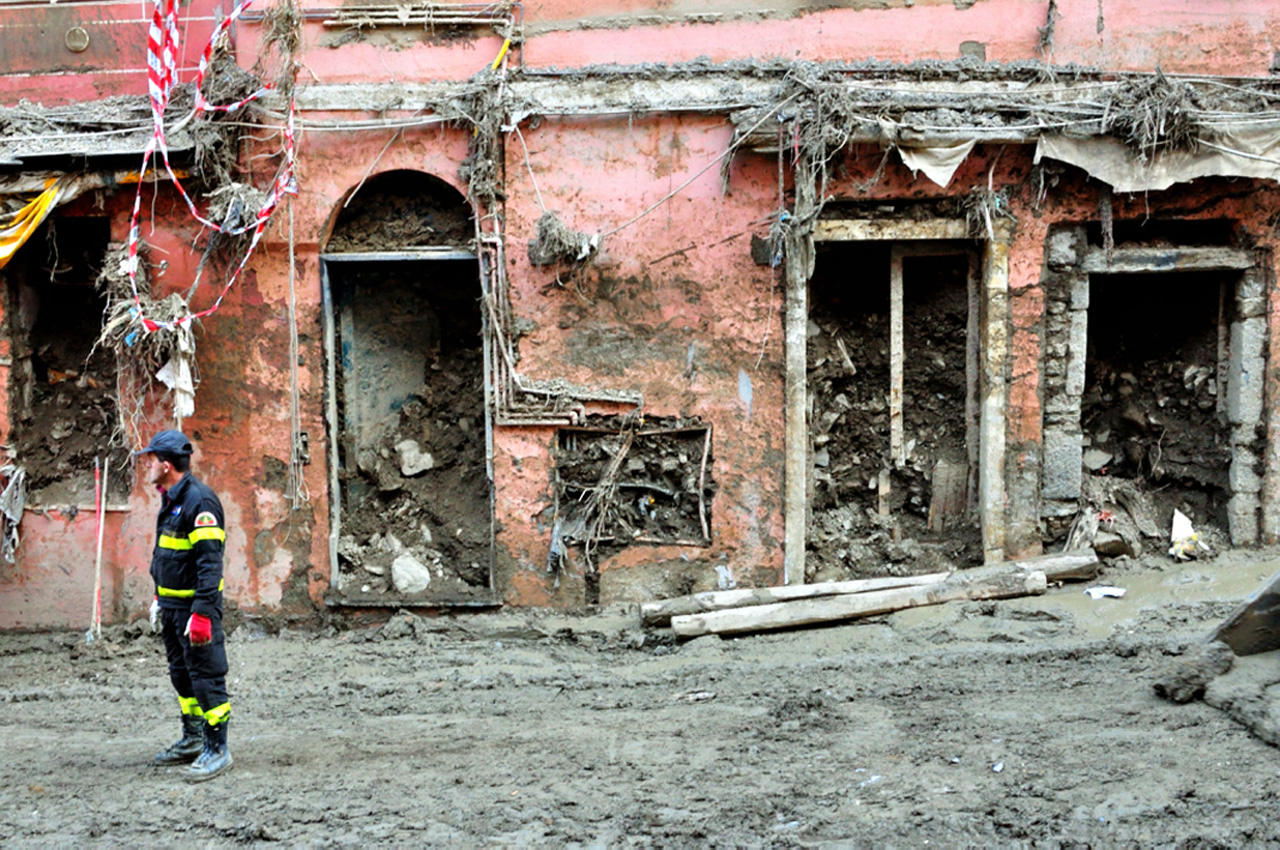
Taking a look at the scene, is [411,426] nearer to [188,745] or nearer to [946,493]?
[188,745]

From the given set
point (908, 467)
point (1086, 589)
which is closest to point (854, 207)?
point (908, 467)

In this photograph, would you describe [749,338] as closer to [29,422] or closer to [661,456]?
[661,456]

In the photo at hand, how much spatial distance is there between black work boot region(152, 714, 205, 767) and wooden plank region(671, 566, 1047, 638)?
10.8 ft

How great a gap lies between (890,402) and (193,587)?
Answer: 568cm

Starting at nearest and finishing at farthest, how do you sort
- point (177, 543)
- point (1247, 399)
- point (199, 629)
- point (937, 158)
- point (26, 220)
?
point (199, 629) < point (177, 543) < point (937, 158) < point (26, 220) < point (1247, 399)

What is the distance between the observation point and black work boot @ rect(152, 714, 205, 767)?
19.9 feet

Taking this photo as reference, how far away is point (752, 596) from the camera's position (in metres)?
8.31

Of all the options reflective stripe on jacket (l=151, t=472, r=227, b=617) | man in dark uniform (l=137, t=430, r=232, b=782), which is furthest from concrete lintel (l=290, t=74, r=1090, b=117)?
reflective stripe on jacket (l=151, t=472, r=227, b=617)

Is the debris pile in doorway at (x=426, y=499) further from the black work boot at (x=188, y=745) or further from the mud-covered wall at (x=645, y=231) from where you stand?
the black work boot at (x=188, y=745)

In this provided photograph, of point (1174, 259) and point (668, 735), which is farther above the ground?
point (1174, 259)

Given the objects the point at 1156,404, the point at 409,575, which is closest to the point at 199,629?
the point at 409,575

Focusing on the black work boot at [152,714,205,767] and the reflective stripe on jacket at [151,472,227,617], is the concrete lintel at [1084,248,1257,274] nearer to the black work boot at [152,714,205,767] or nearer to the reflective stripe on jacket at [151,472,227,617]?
the reflective stripe on jacket at [151,472,227,617]

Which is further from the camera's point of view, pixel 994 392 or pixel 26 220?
pixel 994 392

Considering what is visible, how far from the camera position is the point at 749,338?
877 cm
